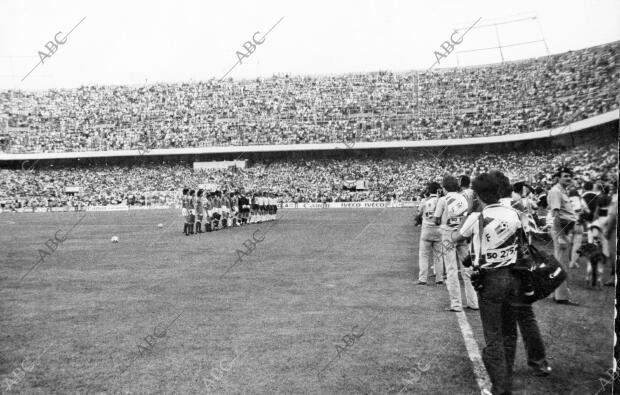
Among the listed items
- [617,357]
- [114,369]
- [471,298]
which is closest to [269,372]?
[114,369]

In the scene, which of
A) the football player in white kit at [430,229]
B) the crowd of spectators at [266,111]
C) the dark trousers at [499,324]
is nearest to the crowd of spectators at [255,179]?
the crowd of spectators at [266,111]

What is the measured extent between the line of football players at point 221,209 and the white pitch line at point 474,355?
16.1 m

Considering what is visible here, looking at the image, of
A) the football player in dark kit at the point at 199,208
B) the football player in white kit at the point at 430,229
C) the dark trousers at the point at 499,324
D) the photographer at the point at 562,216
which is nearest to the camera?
the dark trousers at the point at 499,324

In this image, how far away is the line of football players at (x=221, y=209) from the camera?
2344cm

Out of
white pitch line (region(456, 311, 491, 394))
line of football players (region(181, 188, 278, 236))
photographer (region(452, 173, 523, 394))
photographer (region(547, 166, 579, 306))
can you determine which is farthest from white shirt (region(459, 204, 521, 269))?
line of football players (region(181, 188, 278, 236))

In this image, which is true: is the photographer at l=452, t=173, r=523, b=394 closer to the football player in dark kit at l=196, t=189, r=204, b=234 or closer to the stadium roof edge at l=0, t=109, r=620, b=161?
the football player in dark kit at l=196, t=189, r=204, b=234

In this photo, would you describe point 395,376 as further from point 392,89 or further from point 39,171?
point 39,171

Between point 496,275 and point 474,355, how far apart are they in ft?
5.67

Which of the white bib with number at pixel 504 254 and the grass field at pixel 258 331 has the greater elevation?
the white bib with number at pixel 504 254

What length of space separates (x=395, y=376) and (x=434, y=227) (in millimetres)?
5133

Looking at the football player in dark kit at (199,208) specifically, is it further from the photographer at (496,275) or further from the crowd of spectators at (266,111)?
the crowd of spectators at (266,111)

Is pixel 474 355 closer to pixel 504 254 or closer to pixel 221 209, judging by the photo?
pixel 504 254

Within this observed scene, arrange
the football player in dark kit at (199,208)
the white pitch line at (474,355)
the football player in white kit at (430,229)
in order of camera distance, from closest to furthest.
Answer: the white pitch line at (474,355)
the football player in white kit at (430,229)
the football player in dark kit at (199,208)

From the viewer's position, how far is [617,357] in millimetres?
4578
